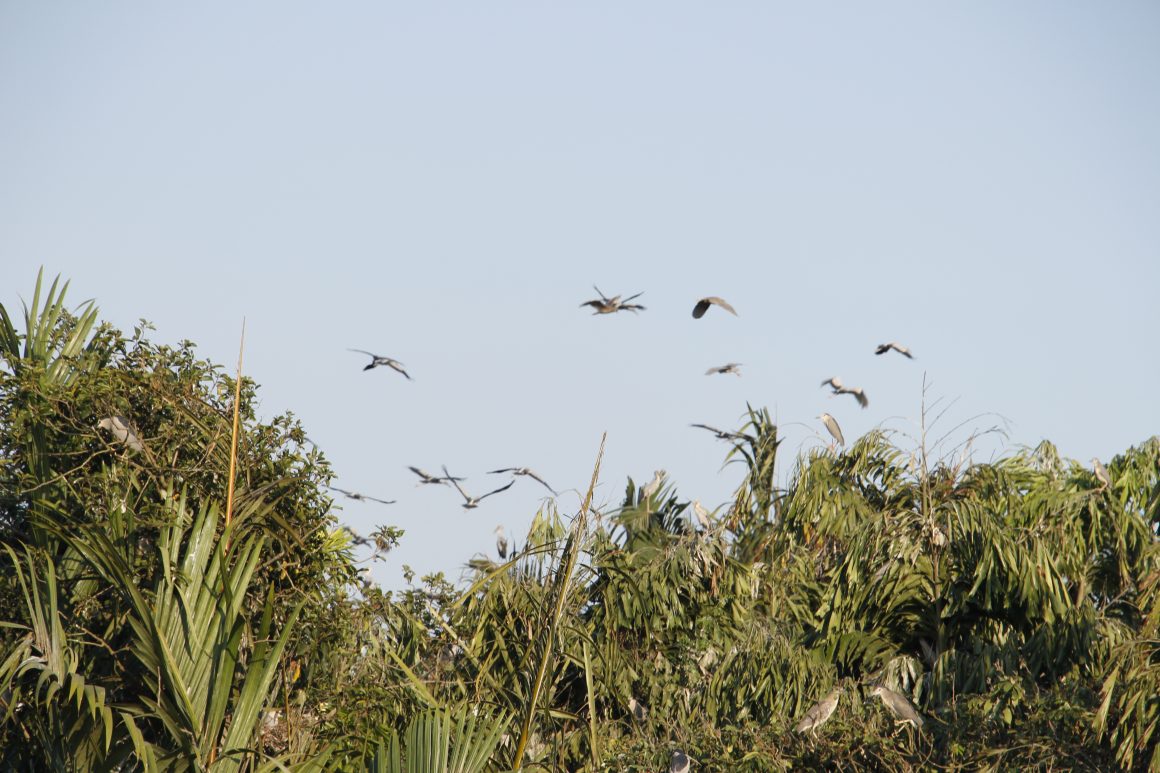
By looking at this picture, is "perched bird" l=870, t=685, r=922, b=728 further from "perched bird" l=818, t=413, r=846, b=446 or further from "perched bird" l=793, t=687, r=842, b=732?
"perched bird" l=818, t=413, r=846, b=446

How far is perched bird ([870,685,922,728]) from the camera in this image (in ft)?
27.4

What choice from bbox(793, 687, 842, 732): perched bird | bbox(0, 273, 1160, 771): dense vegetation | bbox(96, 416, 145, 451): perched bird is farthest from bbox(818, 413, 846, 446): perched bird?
bbox(96, 416, 145, 451): perched bird

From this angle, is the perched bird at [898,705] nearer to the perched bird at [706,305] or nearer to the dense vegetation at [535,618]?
the dense vegetation at [535,618]

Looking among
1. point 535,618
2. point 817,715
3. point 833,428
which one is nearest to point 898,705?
point 817,715

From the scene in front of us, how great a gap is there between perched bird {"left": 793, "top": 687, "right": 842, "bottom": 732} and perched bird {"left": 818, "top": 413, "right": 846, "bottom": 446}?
378 centimetres

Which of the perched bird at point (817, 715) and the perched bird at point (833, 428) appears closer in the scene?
the perched bird at point (817, 715)

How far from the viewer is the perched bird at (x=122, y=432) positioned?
7.66 m

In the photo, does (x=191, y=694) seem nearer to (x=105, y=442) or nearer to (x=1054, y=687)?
(x=105, y=442)

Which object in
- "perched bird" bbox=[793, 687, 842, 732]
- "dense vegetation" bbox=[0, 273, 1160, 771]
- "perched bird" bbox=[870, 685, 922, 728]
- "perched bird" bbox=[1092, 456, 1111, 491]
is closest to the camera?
"dense vegetation" bbox=[0, 273, 1160, 771]

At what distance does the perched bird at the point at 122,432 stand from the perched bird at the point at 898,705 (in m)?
4.85

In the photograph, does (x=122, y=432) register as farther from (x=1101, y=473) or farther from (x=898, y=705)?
(x=1101, y=473)

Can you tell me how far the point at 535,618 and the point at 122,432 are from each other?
8.65 feet

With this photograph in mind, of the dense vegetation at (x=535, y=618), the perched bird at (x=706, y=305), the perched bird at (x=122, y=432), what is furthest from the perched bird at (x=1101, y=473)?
the perched bird at (x=122, y=432)

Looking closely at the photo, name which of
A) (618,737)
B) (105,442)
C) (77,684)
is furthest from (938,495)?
(77,684)
